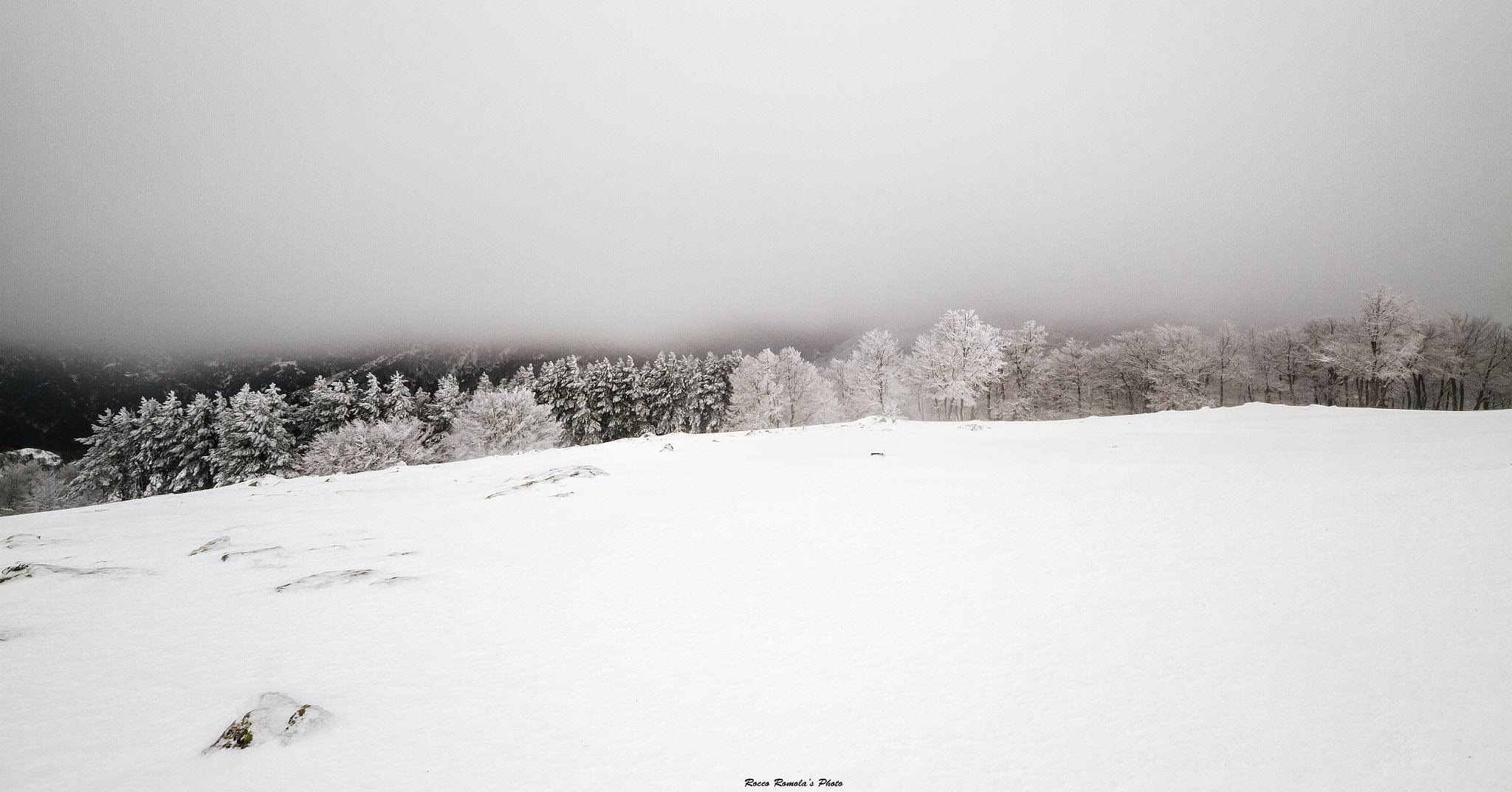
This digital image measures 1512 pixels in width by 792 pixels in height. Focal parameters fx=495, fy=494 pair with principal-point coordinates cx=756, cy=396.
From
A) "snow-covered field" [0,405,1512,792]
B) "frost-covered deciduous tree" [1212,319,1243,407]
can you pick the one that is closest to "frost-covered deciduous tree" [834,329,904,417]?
"frost-covered deciduous tree" [1212,319,1243,407]

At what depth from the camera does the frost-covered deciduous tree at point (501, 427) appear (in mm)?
43250

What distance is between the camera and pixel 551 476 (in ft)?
33.7

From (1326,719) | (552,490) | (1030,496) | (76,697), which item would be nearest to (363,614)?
(76,697)

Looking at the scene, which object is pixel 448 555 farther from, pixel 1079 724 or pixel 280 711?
pixel 1079 724

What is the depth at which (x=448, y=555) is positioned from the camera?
5.75 meters

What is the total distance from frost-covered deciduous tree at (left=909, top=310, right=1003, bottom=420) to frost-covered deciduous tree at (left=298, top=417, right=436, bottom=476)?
41.6 meters

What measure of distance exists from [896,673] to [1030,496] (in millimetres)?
4936

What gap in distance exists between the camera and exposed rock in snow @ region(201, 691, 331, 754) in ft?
8.62

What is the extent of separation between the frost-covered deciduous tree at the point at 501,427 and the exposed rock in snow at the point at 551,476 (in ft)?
114

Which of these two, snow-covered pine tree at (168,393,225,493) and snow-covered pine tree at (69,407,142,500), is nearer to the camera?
snow-covered pine tree at (168,393,225,493)

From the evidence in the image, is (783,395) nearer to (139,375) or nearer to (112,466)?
(112,466)

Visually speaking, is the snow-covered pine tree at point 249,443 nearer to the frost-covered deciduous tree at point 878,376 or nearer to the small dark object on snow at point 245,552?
the small dark object on snow at point 245,552

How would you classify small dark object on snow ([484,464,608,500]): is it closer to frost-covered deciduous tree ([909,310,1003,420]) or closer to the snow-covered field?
the snow-covered field

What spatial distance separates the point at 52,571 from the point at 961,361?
41.7m
